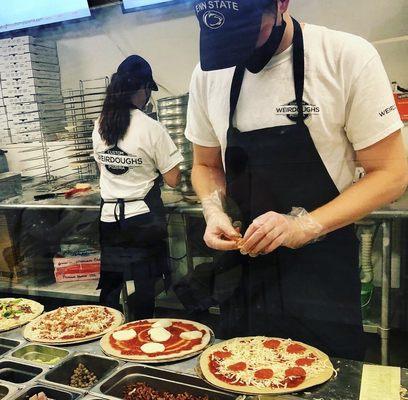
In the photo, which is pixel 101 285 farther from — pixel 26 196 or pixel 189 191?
pixel 189 191

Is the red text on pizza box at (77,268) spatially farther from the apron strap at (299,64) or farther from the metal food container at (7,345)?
the apron strap at (299,64)

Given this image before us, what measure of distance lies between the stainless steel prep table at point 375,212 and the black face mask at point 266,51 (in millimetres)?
517

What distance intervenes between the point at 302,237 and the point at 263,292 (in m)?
0.34

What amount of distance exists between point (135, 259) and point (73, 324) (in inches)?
13.7

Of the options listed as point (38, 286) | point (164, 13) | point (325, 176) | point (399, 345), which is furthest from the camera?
point (38, 286)

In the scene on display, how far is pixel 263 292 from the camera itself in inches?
63.8

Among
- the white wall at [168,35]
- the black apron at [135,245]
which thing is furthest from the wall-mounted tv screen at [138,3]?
the black apron at [135,245]

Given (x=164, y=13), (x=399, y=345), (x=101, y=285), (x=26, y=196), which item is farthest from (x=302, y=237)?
(x=26, y=196)

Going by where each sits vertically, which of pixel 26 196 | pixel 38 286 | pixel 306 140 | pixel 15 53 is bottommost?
pixel 38 286

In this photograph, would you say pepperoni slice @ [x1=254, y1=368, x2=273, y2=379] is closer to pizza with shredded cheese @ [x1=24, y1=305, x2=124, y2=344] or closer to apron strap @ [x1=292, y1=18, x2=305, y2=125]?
pizza with shredded cheese @ [x1=24, y1=305, x2=124, y2=344]

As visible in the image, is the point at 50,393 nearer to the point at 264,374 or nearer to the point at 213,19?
the point at 264,374

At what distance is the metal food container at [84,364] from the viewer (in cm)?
147

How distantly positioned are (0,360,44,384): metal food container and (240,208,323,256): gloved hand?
2.72 feet

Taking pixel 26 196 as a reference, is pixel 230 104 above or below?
above
